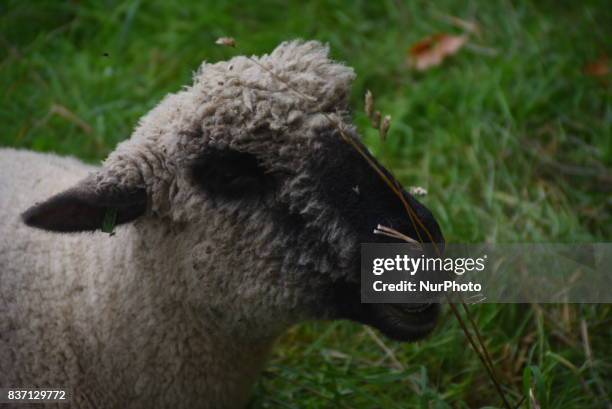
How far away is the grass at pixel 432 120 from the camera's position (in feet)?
11.5

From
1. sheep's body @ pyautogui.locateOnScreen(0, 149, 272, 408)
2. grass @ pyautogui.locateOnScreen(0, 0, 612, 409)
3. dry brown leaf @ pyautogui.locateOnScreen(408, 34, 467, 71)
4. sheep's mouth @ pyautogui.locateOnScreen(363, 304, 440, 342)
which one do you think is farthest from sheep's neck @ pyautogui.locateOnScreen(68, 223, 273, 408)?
dry brown leaf @ pyautogui.locateOnScreen(408, 34, 467, 71)

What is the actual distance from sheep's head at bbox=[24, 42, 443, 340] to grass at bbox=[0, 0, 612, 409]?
839mm

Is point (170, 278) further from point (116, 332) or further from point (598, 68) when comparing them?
point (598, 68)

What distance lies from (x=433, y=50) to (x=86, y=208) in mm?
3530

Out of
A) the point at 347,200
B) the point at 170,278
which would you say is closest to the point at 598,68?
the point at 347,200

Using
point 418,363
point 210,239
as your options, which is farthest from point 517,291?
point 210,239

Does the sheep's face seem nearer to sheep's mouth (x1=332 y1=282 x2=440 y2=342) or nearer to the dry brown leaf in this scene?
sheep's mouth (x1=332 y1=282 x2=440 y2=342)

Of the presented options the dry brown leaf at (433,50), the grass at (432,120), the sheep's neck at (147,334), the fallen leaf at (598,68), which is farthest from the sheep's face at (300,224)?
the fallen leaf at (598,68)

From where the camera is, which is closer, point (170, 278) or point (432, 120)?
point (170, 278)

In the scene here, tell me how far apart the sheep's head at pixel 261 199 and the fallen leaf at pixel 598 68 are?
3.14 metres

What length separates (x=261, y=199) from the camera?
8.25 ft

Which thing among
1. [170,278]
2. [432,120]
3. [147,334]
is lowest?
[147,334]

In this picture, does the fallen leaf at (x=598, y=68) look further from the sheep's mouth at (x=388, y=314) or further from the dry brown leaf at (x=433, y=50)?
the sheep's mouth at (x=388, y=314)

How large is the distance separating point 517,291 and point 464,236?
0.44 metres
